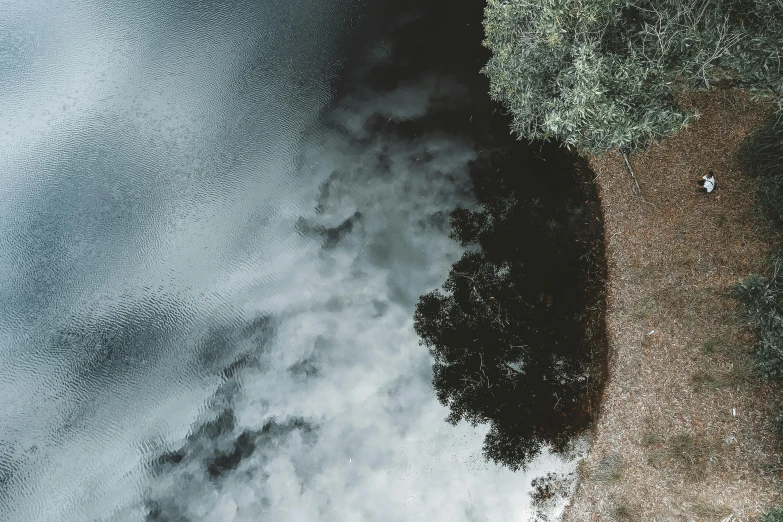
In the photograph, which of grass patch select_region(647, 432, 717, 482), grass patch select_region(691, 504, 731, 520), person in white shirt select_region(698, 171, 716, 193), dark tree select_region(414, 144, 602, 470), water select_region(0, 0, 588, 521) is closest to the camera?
grass patch select_region(691, 504, 731, 520)

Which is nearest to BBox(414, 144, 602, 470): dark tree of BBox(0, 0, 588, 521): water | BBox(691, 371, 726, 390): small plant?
BBox(0, 0, 588, 521): water

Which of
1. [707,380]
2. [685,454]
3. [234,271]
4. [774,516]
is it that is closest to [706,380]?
[707,380]

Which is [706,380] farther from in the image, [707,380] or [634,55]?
[634,55]

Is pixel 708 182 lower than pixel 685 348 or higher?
higher

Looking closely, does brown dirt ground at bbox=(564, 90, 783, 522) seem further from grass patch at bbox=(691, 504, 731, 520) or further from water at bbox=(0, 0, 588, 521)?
water at bbox=(0, 0, 588, 521)

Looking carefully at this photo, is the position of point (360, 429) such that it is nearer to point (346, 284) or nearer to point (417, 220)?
point (346, 284)

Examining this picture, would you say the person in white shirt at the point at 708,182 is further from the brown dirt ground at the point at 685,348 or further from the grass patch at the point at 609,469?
the grass patch at the point at 609,469
